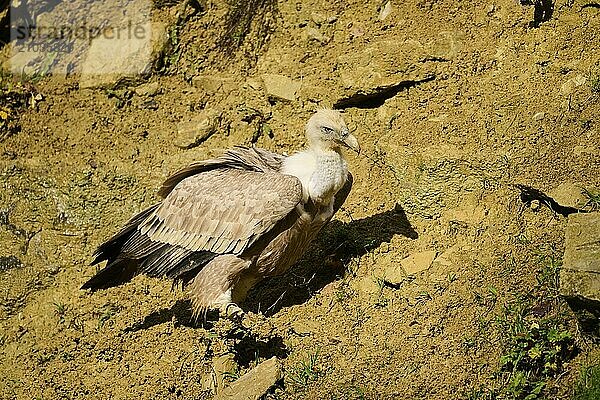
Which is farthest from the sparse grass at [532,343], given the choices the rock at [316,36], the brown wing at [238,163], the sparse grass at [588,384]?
the rock at [316,36]

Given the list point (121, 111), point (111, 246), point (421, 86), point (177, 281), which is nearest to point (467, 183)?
point (421, 86)

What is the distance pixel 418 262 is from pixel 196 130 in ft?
7.94

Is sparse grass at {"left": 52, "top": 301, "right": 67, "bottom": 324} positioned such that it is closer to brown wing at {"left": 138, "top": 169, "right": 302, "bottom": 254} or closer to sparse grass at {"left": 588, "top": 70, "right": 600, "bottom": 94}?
brown wing at {"left": 138, "top": 169, "right": 302, "bottom": 254}

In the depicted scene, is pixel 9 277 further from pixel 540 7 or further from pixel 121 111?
pixel 540 7

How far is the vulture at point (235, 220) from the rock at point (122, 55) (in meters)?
1.92

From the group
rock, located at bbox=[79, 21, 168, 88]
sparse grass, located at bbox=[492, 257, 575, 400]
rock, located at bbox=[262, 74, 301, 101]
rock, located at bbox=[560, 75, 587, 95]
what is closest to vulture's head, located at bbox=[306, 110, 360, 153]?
sparse grass, located at bbox=[492, 257, 575, 400]

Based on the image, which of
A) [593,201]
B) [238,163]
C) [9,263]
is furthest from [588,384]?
[9,263]

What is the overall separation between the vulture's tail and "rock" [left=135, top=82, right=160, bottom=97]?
184 cm

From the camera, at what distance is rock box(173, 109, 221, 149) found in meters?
7.22

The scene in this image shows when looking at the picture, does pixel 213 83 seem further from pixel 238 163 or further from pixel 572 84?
pixel 572 84

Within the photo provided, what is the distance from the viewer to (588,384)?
15.9ft

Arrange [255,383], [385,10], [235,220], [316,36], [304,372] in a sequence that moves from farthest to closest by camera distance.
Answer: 1. [316,36]
2. [385,10]
3. [235,220]
4. [304,372]
5. [255,383]

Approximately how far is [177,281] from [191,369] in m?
0.73

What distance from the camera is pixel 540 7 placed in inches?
263
